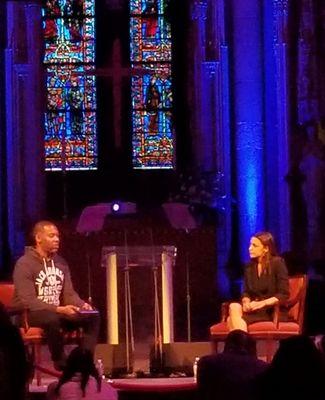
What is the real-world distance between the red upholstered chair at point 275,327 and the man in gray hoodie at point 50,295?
3.37ft

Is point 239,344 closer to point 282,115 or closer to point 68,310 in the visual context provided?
point 68,310

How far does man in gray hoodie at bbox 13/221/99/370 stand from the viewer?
834 cm

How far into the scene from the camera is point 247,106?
1421cm

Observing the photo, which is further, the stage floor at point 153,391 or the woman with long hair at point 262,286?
the woman with long hair at point 262,286

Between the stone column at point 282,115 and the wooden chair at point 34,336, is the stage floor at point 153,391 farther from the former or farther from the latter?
the stone column at point 282,115

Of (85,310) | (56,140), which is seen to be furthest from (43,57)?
(85,310)

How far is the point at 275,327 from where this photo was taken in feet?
28.7

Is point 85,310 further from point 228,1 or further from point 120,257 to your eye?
point 228,1

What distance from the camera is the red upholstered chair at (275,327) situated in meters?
8.73

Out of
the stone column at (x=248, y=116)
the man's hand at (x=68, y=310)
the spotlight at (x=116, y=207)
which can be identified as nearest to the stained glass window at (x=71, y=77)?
the stone column at (x=248, y=116)

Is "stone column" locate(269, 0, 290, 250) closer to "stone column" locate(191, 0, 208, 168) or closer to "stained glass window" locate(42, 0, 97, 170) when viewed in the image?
"stone column" locate(191, 0, 208, 168)

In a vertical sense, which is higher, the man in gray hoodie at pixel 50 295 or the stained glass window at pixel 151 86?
the stained glass window at pixel 151 86

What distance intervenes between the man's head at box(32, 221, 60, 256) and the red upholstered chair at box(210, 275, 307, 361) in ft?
4.58

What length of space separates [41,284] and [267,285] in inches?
69.5
